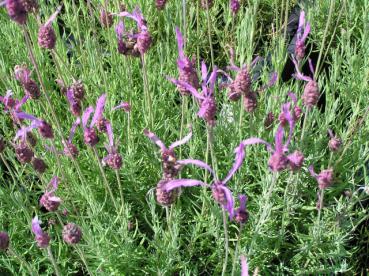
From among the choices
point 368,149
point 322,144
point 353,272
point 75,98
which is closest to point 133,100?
point 75,98

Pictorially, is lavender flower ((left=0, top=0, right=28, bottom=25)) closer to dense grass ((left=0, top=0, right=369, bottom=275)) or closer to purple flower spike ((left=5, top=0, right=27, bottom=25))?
purple flower spike ((left=5, top=0, right=27, bottom=25))

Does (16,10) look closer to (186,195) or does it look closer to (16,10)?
(16,10)

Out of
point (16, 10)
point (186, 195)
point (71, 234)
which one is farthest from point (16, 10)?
point (186, 195)

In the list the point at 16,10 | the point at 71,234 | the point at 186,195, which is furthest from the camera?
the point at 186,195

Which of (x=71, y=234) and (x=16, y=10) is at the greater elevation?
(x=16, y=10)

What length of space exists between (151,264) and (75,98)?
0.52m

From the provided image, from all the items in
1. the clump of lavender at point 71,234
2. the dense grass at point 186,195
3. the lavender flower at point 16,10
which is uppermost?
the lavender flower at point 16,10

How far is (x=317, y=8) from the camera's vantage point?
2273 mm

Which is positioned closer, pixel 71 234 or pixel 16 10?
pixel 16 10

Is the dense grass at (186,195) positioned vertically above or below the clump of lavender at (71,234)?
below

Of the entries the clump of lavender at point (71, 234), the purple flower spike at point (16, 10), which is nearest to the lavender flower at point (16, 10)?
the purple flower spike at point (16, 10)

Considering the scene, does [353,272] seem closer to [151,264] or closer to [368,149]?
[368,149]

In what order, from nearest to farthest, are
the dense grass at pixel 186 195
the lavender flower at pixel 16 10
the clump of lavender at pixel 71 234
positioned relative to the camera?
1. the lavender flower at pixel 16 10
2. the clump of lavender at pixel 71 234
3. the dense grass at pixel 186 195

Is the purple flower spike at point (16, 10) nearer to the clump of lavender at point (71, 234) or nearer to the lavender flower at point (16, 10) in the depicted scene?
the lavender flower at point (16, 10)
